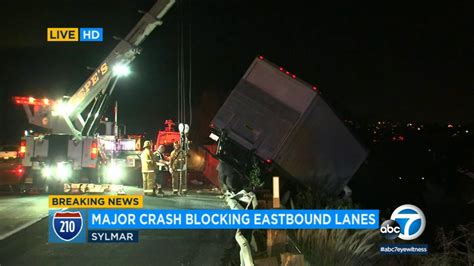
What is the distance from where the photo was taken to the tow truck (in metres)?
13.9

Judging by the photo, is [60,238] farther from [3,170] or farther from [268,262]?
[3,170]

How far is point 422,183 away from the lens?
49.0 ft

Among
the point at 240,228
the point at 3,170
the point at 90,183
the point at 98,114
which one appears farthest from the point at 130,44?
the point at 240,228

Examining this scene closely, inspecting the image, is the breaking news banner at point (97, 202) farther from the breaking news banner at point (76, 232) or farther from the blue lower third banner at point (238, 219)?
the blue lower third banner at point (238, 219)

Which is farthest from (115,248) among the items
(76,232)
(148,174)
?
(148,174)

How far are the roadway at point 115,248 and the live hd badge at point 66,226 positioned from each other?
0.17 m

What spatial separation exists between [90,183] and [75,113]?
8.40 ft

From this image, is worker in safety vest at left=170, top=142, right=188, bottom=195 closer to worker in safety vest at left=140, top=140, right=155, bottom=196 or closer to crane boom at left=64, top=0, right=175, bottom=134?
worker in safety vest at left=140, top=140, right=155, bottom=196

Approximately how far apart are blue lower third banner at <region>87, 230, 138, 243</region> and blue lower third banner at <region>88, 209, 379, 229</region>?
16 centimetres

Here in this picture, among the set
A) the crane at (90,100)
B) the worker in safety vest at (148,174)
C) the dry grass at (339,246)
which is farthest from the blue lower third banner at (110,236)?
the crane at (90,100)

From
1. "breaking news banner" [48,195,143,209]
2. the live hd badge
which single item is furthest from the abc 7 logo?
"breaking news banner" [48,195,143,209]

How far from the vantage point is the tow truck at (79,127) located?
549 inches

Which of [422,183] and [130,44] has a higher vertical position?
[130,44]

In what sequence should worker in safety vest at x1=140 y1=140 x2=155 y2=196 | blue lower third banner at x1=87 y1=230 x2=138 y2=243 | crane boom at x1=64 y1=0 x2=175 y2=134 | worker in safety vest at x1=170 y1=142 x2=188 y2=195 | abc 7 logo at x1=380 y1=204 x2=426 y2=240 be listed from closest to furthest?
abc 7 logo at x1=380 y1=204 x2=426 y2=240 → blue lower third banner at x1=87 y1=230 x2=138 y2=243 → worker in safety vest at x1=140 y1=140 x2=155 y2=196 → crane boom at x1=64 y1=0 x2=175 y2=134 → worker in safety vest at x1=170 y1=142 x2=188 y2=195
